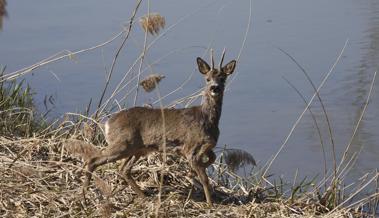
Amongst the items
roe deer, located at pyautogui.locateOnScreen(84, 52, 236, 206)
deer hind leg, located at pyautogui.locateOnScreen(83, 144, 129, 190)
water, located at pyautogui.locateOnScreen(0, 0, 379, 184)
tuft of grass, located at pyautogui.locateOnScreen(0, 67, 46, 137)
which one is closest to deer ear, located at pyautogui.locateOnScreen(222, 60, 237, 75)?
roe deer, located at pyautogui.locateOnScreen(84, 52, 236, 206)

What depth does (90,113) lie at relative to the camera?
841 cm

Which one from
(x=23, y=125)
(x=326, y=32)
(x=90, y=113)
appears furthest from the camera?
(x=326, y=32)

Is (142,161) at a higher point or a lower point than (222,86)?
lower

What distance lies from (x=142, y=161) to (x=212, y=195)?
0.68 meters

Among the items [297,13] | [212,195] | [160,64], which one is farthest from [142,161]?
[297,13]

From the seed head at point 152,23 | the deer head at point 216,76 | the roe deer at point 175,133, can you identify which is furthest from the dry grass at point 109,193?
the seed head at point 152,23

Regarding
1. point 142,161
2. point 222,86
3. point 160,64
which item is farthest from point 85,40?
point 222,86

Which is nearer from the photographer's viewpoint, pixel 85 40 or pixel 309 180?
pixel 309 180

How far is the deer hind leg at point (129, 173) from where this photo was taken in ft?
21.2

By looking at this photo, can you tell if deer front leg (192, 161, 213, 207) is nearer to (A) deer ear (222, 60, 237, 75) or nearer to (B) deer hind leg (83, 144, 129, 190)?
(B) deer hind leg (83, 144, 129, 190)

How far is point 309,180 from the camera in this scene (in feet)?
24.2

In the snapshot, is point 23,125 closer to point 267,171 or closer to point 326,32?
point 267,171

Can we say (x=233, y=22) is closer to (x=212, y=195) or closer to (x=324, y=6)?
(x=324, y=6)

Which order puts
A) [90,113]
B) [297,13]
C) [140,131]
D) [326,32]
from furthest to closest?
1. [297,13]
2. [326,32]
3. [90,113]
4. [140,131]
